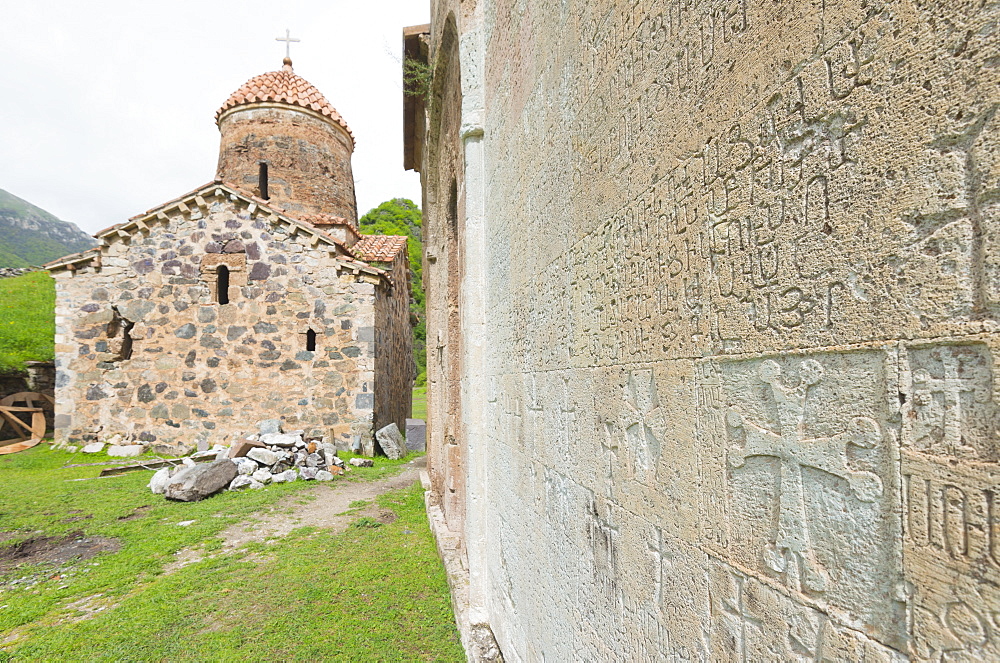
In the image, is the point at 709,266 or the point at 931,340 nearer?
the point at 931,340

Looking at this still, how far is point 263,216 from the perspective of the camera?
34.8 feet

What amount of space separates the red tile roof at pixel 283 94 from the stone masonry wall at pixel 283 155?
0.73 feet

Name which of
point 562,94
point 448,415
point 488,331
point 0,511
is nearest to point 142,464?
point 0,511

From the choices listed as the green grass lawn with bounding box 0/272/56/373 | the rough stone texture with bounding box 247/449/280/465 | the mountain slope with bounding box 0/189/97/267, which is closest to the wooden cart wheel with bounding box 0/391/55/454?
the green grass lawn with bounding box 0/272/56/373

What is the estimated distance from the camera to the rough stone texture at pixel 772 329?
680 mm

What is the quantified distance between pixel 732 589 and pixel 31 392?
16412mm

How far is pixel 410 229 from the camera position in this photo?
31250mm

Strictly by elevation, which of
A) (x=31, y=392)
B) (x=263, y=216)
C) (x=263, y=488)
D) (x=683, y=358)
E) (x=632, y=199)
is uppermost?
(x=263, y=216)

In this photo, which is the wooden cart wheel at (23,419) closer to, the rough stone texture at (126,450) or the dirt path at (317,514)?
the rough stone texture at (126,450)

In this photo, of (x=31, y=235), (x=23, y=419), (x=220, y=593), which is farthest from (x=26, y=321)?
(x=31, y=235)

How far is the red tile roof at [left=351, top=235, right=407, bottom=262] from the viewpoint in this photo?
1327 centimetres

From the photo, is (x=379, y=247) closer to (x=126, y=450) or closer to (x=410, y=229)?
(x=126, y=450)

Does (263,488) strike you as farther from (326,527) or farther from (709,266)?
(709,266)

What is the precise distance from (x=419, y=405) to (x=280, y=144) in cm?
1205
